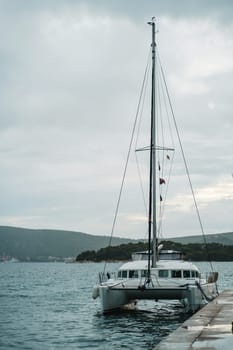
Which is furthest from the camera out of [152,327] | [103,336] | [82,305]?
[82,305]

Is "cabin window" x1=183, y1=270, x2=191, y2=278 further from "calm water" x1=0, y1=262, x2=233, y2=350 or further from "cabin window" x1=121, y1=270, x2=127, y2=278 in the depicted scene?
"cabin window" x1=121, y1=270, x2=127, y2=278

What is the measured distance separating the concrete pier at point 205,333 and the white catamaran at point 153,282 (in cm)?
453

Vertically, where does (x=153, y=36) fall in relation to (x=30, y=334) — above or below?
above

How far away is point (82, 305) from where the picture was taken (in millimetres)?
38219

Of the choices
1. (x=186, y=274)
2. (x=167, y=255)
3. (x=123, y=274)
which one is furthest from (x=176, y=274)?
(x=167, y=255)

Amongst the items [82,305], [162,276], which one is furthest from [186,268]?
[82,305]

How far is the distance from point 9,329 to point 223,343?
590 inches

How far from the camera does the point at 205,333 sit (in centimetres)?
1645

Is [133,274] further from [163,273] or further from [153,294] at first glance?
[153,294]

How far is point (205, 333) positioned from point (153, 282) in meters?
11.8

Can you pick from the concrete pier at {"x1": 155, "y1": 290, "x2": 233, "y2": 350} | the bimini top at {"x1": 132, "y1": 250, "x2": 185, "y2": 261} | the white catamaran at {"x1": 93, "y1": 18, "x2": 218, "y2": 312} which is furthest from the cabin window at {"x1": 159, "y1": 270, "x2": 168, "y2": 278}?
the concrete pier at {"x1": 155, "y1": 290, "x2": 233, "y2": 350}

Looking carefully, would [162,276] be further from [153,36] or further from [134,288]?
[153,36]

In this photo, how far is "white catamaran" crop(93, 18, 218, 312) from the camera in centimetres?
2756

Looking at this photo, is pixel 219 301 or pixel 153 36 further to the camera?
pixel 153 36
